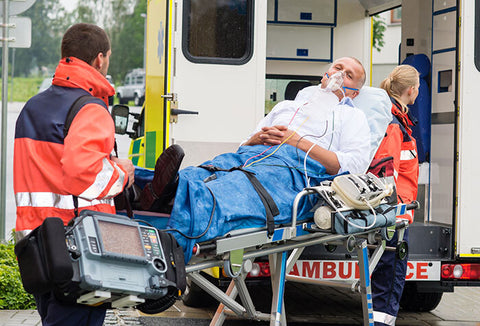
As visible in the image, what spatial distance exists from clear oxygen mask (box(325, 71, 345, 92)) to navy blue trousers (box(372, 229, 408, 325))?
101 cm

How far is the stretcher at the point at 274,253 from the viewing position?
3.84 meters

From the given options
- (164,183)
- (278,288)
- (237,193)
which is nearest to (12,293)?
(278,288)

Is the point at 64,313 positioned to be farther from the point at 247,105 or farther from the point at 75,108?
the point at 247,105

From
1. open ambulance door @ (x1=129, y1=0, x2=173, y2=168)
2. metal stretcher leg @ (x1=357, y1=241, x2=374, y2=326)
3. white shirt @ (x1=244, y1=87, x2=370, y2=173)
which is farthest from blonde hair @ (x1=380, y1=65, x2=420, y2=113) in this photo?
open ambulance door @ (x1=129, y1=0, x2=173, y2=168)

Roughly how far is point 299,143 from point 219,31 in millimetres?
1372

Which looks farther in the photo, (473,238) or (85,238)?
(473,238)

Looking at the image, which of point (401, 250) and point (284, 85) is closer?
point (401, 250)

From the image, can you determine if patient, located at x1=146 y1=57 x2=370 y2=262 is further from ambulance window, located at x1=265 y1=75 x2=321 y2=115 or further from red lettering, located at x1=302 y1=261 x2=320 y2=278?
ambulance window, located at x1=265 y1=75 x2=321 y2=115

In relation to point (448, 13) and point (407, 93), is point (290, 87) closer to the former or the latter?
point (448, 13)

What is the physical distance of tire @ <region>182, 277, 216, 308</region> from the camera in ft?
20.8

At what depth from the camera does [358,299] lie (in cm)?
730

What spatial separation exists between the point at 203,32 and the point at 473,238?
2331 mm

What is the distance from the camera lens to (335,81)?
16.7 ft

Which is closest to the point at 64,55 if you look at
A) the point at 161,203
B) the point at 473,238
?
the point at 161,203
